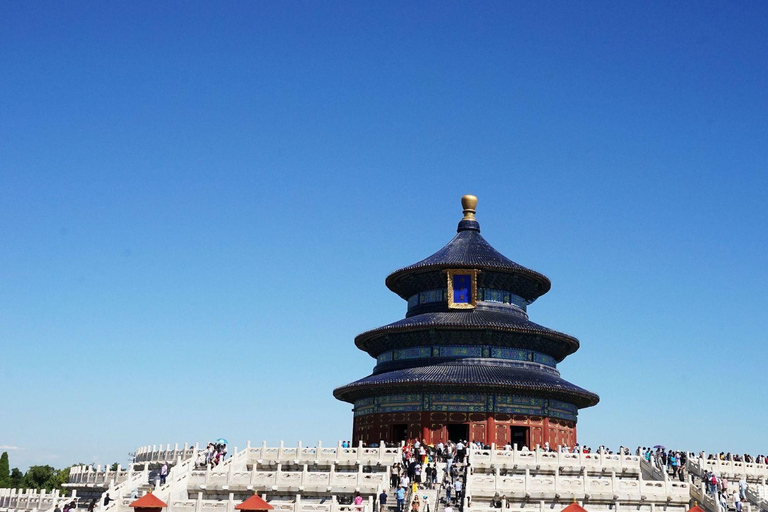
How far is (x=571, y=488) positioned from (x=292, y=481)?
10612 millimetres

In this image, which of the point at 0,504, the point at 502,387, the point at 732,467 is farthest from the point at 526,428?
the point at 0,504

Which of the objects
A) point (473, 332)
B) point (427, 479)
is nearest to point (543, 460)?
point (427, 479)

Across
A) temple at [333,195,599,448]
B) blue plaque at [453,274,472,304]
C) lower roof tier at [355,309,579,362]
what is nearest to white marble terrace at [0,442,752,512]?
temple at [333,195,599,448]

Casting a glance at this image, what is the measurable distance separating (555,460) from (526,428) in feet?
51.9

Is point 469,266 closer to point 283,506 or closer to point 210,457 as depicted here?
point 210,457

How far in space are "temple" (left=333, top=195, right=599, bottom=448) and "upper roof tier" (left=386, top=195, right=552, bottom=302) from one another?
0.09 meters

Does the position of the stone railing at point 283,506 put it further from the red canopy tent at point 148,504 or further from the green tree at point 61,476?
the green tree at point 61,476

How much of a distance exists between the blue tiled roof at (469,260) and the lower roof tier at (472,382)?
6930 millimetres

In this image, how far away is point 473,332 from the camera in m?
55.7

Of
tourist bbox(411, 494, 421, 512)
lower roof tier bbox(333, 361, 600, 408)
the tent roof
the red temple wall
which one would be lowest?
the tent roof

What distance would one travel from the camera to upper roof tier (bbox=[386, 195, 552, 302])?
58969 millimetres

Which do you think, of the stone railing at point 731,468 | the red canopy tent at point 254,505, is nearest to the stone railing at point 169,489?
the red canopy tent at point 254,505

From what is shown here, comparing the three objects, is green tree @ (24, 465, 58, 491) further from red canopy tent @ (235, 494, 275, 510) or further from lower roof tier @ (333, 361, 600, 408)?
red canopy tent @ (235, 494, 275, 510)

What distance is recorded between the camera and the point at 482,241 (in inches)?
2490
